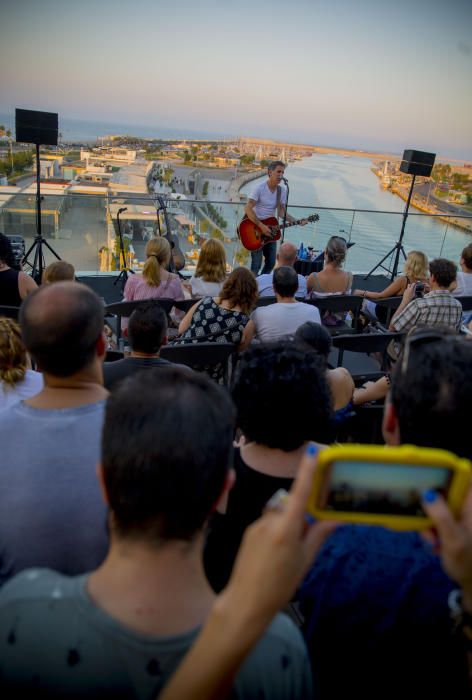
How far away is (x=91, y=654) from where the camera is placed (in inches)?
23.8

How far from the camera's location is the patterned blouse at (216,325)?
304cm

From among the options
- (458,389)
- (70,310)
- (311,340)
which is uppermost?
(458,389)

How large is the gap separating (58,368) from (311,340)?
1.34 meters

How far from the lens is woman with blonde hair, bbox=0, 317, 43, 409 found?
1.80 m

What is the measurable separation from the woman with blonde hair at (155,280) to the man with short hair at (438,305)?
6.37 ft

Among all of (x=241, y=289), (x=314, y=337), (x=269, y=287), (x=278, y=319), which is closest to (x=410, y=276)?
(x=269, y=287)

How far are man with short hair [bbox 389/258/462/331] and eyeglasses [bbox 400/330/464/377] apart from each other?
2.40 metres

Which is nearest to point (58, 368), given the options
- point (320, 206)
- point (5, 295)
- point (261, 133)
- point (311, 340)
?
point (311, 340)

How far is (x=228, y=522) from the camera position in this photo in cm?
134

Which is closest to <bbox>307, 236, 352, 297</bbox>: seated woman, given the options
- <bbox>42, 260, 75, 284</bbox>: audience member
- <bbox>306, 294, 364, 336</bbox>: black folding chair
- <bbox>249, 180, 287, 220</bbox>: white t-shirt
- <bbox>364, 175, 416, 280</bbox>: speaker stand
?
<bbox>306, 294, 364, 336</bbox>: black folding chair

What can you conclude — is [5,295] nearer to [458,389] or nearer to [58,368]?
[58,368]

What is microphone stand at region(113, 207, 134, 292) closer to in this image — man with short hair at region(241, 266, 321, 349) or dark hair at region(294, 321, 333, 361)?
man with short hair at region(241, 266, 321, 349)

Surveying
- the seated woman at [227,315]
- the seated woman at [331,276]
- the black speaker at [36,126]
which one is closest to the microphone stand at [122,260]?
the black speaker at [36,126]

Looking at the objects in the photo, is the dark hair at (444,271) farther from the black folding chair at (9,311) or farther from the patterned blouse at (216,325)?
the black folding chair at (9,311)
